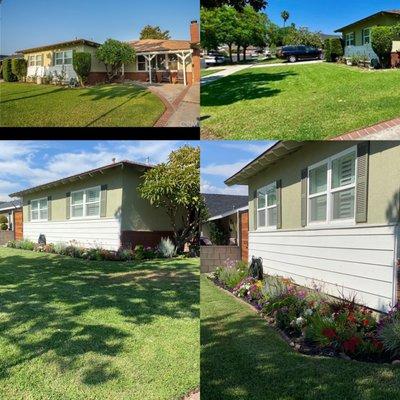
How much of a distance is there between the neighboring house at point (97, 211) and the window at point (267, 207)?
74cm

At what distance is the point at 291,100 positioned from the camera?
325 cm

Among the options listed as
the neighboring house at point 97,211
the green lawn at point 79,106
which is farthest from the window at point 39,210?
the green lawn at point 79,106

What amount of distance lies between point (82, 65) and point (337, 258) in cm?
221

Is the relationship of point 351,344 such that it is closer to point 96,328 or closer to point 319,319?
point 319,319

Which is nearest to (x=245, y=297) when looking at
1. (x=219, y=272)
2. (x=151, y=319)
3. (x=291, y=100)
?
(x=219, y=272)

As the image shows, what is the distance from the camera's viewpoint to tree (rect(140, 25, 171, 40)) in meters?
2.88

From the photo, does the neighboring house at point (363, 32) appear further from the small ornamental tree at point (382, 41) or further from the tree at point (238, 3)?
the tree at point (238, 3)

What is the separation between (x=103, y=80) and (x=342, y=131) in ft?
5.52

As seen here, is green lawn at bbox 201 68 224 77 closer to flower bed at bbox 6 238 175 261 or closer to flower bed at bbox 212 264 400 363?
flower bed at bbox 6 238 175 261

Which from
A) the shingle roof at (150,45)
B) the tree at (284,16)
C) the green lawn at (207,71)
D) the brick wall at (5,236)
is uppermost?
the tree at (284,16)

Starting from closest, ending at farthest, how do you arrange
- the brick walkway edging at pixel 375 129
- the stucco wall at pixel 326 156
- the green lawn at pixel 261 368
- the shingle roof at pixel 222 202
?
1. the stucco wall at pixel 326 156
2. the brick walkway edging at pixel 375 129
3. the green lawn at pixel 261 368
4. the shingle roof at pixel 222 202

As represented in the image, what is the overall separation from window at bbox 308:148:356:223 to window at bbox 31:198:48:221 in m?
2.21

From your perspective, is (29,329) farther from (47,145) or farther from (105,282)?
(47,145)

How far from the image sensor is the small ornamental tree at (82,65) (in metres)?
2.84
